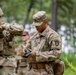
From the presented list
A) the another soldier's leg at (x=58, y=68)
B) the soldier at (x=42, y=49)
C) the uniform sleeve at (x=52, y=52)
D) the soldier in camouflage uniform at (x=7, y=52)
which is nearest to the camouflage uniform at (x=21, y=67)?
the soldier in camouflage uniform at (x=7, y=52)

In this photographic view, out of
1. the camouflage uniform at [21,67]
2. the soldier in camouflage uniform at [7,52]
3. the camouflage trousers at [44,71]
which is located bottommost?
the camouflage uniform at [21,67]

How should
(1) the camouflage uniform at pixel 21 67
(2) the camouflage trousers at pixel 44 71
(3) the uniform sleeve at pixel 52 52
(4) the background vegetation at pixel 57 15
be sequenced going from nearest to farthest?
1. (3) the uniform sleeve at pixel 52 52
2. (2) the camouflage trousers at pixel 44 71
3. (1) the camouflage uniform at pixel 21 67
4. (4) the background vegetation at pixel 57 15

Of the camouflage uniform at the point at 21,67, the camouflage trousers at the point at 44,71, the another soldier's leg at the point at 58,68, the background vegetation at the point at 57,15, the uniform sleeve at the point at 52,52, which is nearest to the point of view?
the uniform sleeve at the point at 52,52

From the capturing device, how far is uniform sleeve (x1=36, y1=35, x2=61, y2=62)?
898 centimetres

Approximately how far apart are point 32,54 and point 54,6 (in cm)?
1219

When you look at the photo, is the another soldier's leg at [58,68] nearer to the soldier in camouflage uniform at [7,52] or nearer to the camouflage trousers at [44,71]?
the camouflage trousers at [44,71]

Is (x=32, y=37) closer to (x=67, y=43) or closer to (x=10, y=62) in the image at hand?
(x=10, y=62)

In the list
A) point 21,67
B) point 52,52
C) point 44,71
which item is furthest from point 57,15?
point 52,52

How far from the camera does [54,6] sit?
68.7 ft

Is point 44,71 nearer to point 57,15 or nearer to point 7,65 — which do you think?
point 7,65

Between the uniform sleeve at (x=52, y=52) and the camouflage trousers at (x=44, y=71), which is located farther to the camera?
the camouflage trousers at (x=44, y=71)

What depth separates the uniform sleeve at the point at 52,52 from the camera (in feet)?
29.5

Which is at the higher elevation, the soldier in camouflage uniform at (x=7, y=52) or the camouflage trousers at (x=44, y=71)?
the soldier in camouflage uniform at (x=7, y=52)

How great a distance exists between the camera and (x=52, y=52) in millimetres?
8992
